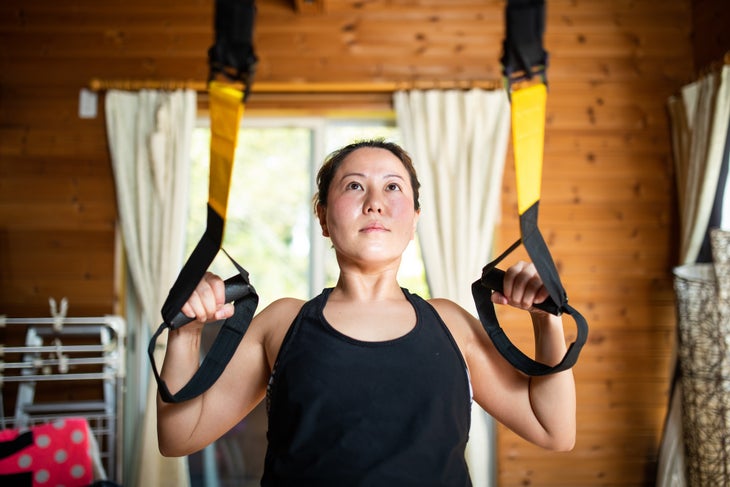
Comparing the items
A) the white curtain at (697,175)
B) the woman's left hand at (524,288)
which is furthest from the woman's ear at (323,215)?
the white curtain at (697,175)

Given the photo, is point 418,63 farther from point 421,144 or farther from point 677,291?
point 677,291

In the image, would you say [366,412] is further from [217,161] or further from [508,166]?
[508,166]

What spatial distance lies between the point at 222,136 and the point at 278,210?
2.66 metres

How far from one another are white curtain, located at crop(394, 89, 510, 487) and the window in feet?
0.77

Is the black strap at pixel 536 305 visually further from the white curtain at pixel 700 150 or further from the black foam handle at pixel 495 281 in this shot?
the white curtain at pixel 700 150

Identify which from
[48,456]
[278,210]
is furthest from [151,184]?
[48,456]

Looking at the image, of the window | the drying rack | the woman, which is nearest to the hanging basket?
the window

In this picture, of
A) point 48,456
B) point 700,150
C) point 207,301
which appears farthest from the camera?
point 700,150

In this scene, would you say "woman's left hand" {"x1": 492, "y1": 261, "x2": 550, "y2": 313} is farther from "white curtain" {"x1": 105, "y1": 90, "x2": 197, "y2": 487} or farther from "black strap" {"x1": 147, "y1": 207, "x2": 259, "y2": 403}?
"white curtain" {"x1": 105, "y1": 90, "x2": 197, "y2": 487}

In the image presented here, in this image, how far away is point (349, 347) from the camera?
97 centimetres

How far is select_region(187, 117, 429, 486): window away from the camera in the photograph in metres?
3.52

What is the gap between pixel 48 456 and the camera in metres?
2.23

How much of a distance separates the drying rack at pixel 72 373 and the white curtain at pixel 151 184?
0.50ft

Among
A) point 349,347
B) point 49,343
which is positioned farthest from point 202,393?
point 49,343
